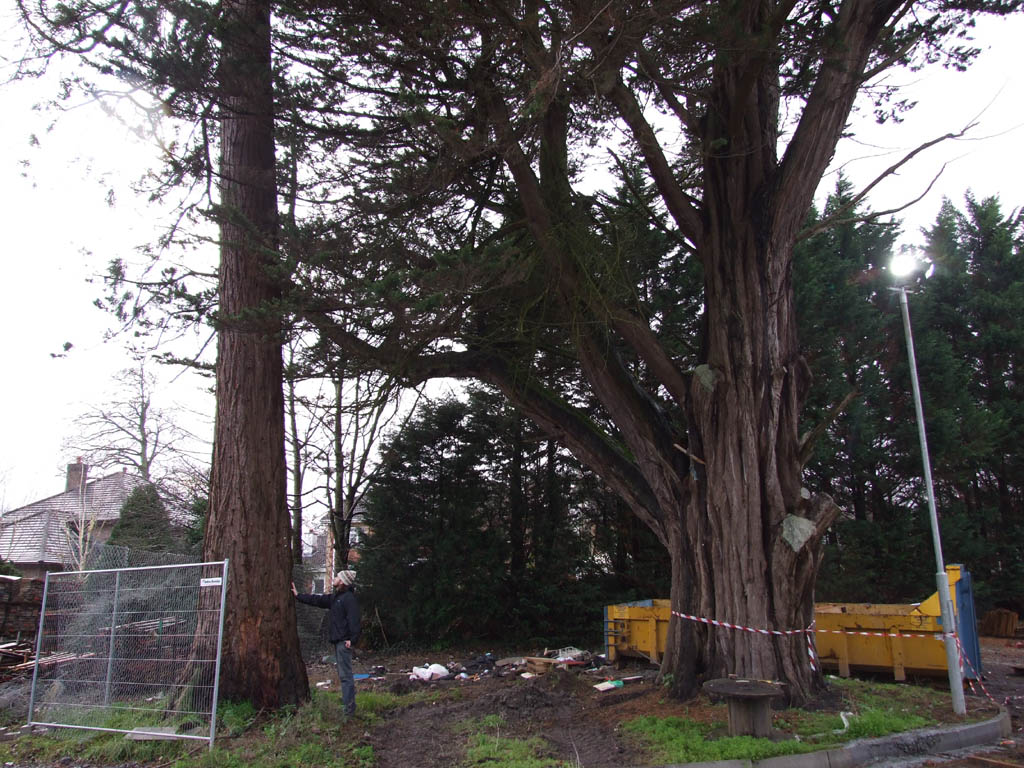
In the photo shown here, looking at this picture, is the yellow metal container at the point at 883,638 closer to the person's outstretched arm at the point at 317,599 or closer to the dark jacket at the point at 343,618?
the dark jacket at the point at 343,618

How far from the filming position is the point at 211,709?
6770 mm

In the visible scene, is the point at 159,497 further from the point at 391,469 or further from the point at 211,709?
the point at 211,709

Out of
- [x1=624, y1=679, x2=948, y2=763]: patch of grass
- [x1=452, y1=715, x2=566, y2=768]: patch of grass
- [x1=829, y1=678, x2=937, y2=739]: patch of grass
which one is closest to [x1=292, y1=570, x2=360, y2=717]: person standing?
[x1=452, y1=715, x2=566, y2=768]: patch of grass

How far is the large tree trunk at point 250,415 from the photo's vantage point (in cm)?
771

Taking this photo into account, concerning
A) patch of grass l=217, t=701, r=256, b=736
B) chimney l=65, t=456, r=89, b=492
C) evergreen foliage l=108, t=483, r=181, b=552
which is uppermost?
chimney l=65, t=456, r=89, b=492

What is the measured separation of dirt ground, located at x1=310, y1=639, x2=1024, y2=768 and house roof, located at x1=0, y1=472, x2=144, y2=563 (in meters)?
25.3

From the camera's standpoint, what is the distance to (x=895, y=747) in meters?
6.43

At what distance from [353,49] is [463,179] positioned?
2.10 m

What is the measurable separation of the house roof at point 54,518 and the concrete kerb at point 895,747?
30332 mm

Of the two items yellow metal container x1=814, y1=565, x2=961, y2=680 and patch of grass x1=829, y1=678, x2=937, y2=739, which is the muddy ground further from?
yellow metal container x1=814, y1=565, x2=961, y2=680

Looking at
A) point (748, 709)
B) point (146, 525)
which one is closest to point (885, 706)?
point (748, 709)

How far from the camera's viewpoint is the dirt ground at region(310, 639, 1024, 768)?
640 centimetres

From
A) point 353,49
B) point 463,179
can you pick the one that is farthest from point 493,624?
point 353,49

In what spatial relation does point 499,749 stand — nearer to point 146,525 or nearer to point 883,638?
point 883,638
